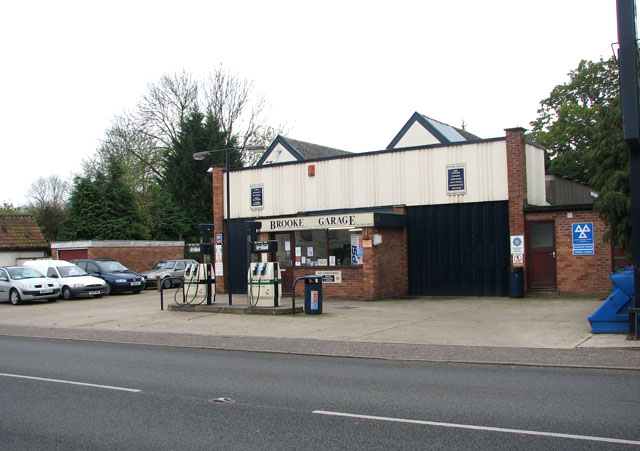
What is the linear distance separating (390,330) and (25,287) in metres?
16.9

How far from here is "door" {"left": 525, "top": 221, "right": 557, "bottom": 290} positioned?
19.8 meters

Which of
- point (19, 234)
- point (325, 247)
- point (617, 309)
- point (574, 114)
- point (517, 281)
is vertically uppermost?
point (574, 114)

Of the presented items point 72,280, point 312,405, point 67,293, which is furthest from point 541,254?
point 67,293

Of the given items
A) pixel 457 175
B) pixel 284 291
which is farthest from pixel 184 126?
pixel 457 175

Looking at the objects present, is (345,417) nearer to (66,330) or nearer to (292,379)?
(292,379)

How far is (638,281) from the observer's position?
36.3ft

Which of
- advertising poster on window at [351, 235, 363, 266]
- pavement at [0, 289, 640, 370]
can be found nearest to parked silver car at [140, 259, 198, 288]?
pavement at [0, 289, 640, 370]

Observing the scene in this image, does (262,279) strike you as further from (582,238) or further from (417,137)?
(417,137)

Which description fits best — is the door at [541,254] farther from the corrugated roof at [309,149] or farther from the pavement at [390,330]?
the corrugated roof at [309,149]

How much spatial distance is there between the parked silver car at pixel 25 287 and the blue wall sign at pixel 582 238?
19380 mm

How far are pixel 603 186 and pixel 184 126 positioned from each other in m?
33.8

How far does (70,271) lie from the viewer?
26.8m

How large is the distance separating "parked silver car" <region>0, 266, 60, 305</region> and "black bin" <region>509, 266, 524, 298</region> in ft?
57.3

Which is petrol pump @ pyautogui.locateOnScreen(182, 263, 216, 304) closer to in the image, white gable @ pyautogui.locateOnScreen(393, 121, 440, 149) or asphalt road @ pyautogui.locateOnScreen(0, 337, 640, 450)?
asphalt road @ pyautogui.locateOnScreen(0, 337, 640, 450)
